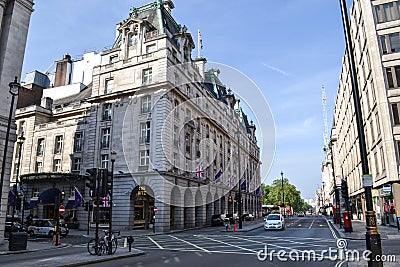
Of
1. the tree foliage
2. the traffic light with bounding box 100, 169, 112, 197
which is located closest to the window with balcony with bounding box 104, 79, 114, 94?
the traffic light with bounding box 100, 169, 112, 197

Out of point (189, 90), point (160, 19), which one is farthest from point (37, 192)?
point (160, 19)

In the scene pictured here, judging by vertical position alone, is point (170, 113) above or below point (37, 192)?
above

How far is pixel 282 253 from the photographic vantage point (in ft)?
50.1

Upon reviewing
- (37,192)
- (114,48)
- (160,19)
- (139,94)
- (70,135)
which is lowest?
(37,192)

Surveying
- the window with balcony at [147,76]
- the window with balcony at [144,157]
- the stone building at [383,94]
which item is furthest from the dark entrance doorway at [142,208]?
the stone building at [383,94]

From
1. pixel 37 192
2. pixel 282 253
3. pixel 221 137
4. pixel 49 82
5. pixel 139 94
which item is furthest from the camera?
pixel 49 82

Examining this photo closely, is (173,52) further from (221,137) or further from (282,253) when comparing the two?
(282,253)

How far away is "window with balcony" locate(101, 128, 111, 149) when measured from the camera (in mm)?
39903

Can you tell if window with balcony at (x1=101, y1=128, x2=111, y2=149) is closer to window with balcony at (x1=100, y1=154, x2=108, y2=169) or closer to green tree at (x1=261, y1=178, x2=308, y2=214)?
window with balcony at (x1=100, y1=154, x2=108, y2=169)

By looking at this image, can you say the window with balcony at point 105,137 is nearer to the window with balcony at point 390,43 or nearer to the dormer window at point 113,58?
the dormer window at point 113,58

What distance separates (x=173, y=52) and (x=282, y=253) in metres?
30.6

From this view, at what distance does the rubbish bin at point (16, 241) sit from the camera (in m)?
17.8

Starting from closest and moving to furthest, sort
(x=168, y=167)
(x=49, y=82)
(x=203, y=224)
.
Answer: (x=168, y=167)
(x=203, y=224)
(x=49, y=82)

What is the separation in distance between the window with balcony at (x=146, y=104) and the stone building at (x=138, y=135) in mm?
127
